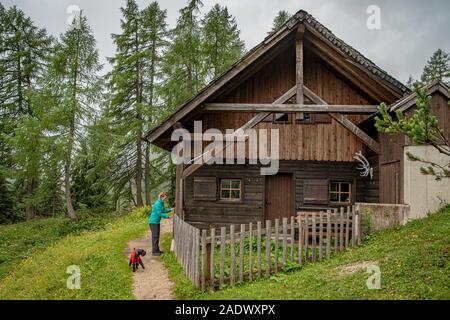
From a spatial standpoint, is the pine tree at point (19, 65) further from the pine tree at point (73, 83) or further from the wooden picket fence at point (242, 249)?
the wooden picket fence at point (242, 249)

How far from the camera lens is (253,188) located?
13195mm

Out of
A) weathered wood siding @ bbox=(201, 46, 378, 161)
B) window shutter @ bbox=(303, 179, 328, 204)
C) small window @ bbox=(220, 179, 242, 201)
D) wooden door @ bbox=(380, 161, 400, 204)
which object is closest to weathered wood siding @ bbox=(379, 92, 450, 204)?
wooden door @ bbox=(380, 161, 400, 204)

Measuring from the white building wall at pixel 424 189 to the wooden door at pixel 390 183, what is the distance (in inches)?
21.3

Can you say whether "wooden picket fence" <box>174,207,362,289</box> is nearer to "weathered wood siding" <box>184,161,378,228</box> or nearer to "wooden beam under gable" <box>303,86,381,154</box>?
"wooden beam under gable" <box>303,86,381,154</box>

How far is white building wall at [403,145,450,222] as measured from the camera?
9.49m

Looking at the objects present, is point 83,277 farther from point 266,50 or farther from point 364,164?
point 364,164

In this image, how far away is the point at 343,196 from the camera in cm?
1316

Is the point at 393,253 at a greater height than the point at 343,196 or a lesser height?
lesser

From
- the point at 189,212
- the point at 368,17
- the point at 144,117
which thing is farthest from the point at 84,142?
the point at 368,17

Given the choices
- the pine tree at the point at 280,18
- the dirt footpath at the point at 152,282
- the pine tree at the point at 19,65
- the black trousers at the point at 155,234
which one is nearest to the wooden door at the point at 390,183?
the dirt footpath at the point at 152,282

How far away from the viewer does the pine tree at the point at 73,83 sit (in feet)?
67.7

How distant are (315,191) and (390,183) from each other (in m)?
2.94
